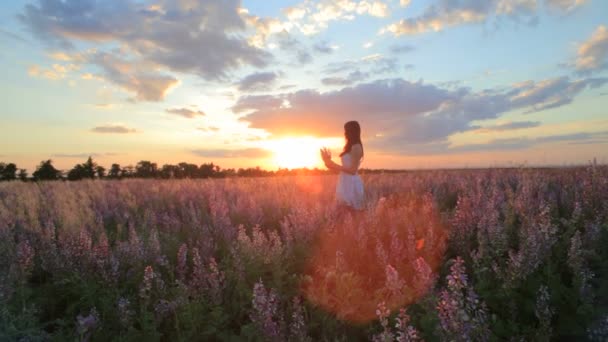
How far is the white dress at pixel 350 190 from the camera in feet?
21.9

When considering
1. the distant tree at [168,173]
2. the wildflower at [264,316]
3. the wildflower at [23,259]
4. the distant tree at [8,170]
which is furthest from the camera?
the distant tree at [8,170]

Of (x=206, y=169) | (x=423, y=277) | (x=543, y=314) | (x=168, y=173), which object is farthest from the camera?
(x=206, y=169)

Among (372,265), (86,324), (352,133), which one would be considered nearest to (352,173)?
(352,133)

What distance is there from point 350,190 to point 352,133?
1056 mm

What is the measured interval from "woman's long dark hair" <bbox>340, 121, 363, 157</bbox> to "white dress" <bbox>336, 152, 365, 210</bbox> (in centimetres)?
22

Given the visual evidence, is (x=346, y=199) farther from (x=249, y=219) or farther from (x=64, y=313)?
(x=64, y=313)

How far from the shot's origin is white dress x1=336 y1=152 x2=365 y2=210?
668cm

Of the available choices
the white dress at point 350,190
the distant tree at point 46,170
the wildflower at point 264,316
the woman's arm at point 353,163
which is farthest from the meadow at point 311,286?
the distant tree at point 46,170

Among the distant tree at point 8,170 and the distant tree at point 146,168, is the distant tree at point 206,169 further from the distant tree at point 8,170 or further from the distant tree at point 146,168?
the distant tree at point 8,170

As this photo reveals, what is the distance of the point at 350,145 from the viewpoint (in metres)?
6.72

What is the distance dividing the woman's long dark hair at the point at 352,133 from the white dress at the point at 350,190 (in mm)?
218

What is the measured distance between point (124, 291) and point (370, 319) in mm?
2562

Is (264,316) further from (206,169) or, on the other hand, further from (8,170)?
(8,170)

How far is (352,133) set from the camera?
6672 mm
